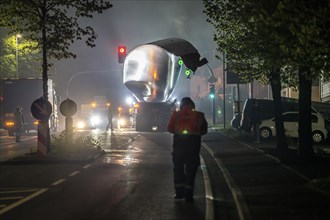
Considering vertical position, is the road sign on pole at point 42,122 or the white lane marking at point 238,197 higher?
the road sign on pole at point 42,122

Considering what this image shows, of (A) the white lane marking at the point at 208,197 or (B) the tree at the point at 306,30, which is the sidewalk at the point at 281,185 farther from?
(B) the tree at the point at 306,30

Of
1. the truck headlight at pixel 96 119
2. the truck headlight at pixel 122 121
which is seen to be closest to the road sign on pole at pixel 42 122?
the truck headlight at pixel 122 121

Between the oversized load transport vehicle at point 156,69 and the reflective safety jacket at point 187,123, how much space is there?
782 inches

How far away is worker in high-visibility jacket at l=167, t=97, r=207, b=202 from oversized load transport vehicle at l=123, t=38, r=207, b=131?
65.2 ft

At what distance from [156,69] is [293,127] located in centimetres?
832

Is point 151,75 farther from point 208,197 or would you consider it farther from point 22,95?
point 208,197

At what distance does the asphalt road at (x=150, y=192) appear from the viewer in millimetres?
8875

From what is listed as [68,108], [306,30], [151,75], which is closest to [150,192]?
[306,30]

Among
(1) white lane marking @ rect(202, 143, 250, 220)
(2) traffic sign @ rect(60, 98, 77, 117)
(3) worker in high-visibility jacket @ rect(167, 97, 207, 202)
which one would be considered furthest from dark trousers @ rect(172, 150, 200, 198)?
(2) traffic sign @ rect(60, 98, 77, 117)

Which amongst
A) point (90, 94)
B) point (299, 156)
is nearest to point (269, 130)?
point (299, 156)

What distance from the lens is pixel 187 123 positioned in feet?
33.2

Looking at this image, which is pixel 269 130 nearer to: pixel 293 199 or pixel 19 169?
pixel 19 169

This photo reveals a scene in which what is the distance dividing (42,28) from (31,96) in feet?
67.6

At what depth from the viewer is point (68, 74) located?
90.3 meters
